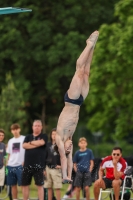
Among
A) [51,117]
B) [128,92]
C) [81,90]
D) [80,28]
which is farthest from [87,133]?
[81,90]

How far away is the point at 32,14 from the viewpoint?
39406 mm

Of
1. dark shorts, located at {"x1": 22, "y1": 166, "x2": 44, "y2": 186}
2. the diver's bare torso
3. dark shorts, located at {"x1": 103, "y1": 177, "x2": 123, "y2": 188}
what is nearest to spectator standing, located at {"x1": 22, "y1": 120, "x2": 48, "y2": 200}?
dark shorts, located at {"x1": 22, "y1": 166, "x2": 44, "y2": 186}

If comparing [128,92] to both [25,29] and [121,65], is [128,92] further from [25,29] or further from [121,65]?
[25,29]

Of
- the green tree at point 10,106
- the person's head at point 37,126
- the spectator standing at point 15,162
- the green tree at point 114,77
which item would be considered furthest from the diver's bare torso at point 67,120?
the green tree at point 114,77

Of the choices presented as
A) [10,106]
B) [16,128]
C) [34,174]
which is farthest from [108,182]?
[10,106]

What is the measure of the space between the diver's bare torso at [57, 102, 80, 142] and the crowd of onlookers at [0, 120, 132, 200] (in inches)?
96.2

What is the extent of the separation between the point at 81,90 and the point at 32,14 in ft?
87.4

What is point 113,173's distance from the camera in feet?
54.6

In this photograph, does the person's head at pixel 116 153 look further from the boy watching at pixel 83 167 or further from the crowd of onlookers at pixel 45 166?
the boy watching at pixel 83 167

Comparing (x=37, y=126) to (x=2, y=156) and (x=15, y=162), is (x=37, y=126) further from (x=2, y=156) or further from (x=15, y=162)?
(x=2, y=156)

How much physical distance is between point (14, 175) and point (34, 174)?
1.07 metres

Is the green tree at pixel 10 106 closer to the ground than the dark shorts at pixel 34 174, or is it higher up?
higher up

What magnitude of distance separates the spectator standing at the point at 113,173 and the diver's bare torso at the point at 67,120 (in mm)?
3085

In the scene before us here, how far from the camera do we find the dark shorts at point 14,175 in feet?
57.2
